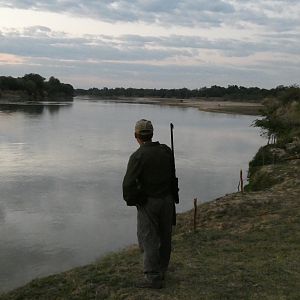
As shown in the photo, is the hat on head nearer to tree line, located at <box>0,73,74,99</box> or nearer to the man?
the man

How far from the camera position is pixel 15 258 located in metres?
11.8

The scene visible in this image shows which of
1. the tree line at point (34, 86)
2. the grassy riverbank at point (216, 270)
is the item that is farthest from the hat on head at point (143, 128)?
the tree line at point (34, 86)

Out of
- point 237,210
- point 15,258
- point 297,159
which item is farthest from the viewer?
point 297,159

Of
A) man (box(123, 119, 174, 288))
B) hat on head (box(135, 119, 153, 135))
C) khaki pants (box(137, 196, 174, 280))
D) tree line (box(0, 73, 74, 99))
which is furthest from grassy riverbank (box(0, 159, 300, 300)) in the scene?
tree line (box(0, 73, 74, 99))

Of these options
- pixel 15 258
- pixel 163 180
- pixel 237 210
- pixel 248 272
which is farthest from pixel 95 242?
pixel 163 180

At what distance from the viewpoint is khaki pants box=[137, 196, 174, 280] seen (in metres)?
5.66

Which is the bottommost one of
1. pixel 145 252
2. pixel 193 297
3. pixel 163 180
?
pixel 193 297

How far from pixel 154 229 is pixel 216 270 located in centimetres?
170

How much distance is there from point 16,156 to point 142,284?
78.0 feet

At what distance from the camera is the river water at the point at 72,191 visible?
40.6 ft

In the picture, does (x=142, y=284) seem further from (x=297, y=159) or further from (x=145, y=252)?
(x=297, y=159)

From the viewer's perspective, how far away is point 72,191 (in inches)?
779

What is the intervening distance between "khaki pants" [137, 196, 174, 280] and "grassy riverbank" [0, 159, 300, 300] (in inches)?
13.4

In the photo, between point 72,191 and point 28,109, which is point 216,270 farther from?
point 28,109
